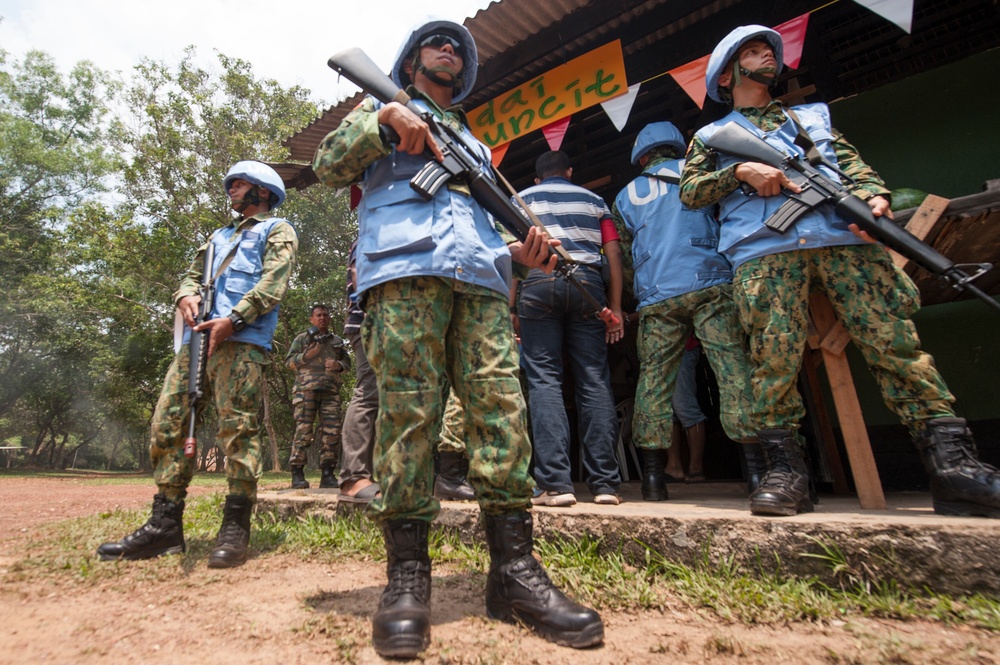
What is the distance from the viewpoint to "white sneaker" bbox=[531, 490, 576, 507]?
2.70 meters

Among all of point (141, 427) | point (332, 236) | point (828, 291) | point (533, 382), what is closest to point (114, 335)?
point (141, 427)

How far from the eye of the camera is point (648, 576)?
6.97ft

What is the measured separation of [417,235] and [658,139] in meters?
2.32

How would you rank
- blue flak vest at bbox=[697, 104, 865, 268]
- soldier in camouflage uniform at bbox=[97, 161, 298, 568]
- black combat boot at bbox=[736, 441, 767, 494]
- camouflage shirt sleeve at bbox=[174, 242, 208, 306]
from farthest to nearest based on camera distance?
camouflage shirt sleeve at bbox=[174, 242, 208, 306] < soldier in camouflage uniform at bbox=[97, 161, 298, 568] < black combat boot at bbox=[736, 441, 767, 494] < blue flak vest at bbox=[697, 104, 865, 268]

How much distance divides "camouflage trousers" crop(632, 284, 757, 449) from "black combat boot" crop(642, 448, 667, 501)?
15 cm

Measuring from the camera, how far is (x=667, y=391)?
3.03 m

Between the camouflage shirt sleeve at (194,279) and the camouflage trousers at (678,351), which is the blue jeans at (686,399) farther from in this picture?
the camouflage shirt sleeve at (194,279)

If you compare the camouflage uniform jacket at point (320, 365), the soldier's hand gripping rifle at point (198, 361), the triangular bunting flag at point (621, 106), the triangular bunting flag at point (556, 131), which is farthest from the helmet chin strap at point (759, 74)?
the camouflage uniform jacket at point (320, 365)

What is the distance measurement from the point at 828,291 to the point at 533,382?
157 cm

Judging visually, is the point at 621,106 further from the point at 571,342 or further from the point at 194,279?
the point at 194,279

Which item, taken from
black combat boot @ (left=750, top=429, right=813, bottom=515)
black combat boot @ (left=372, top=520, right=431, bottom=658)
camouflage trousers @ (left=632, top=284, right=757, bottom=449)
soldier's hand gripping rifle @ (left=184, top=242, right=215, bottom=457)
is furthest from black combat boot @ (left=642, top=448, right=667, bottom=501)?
soldier's hand gripping rifle @ (left=184, top=242, right=215, bottom=457)

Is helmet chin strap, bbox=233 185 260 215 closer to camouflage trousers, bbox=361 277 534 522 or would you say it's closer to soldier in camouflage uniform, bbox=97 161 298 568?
soldier in camouflage uniform, bbox=97 161 298 568

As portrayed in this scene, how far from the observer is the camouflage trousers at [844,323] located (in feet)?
6.98

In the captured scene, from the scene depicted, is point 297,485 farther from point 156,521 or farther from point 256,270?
point 256,270
